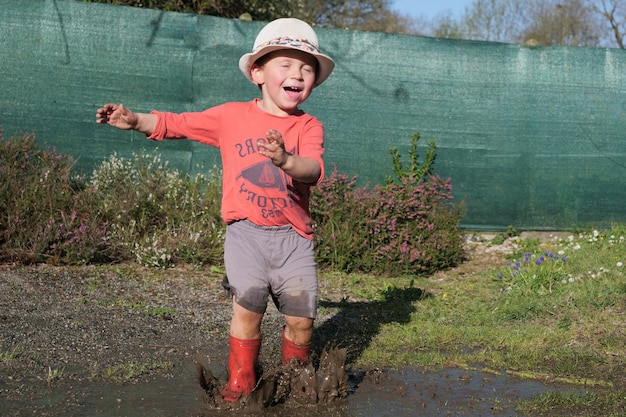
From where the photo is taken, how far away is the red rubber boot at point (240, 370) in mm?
4016

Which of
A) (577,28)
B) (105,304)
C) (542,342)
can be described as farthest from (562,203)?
(577,28)

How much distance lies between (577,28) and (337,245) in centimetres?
2236

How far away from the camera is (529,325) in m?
5.66

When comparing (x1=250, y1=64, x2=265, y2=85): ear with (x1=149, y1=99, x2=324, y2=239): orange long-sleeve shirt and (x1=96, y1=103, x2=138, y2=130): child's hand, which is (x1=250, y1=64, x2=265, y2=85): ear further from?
(x1=96, y1=103, x2=138, y2=130): child's hand

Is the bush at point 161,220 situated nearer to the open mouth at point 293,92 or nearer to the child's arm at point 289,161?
the open mouth at point 293,92

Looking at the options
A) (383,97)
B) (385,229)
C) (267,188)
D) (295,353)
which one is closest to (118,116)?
(267,188)

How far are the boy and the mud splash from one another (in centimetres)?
5

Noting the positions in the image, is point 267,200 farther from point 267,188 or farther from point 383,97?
point 383,97

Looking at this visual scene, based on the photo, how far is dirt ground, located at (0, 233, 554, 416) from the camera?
13.9 feet

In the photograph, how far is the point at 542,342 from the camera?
5254 mm

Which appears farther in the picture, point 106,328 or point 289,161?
point 106,328

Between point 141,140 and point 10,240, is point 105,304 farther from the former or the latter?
point 141,140

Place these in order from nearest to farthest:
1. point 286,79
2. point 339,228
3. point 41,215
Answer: point 286,79 < point 41,215 < point 339,228

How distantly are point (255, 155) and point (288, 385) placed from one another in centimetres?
107
